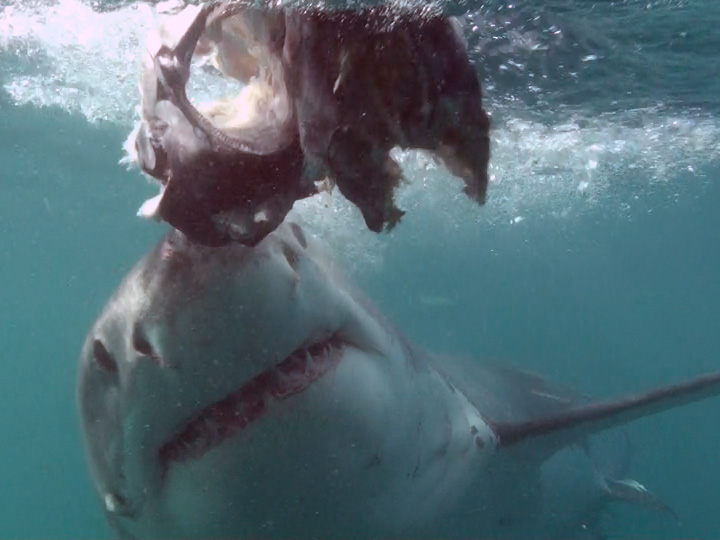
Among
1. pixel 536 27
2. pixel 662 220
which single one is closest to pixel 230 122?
pixel 536 27

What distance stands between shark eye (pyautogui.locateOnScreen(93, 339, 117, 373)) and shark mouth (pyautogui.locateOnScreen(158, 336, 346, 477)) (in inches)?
15.1

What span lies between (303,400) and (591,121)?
12.2m

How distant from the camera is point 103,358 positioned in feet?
8.76

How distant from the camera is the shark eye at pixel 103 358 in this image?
2637 mm

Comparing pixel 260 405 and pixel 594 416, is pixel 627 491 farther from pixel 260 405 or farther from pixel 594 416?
pixel 260 405

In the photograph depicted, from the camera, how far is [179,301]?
7.39 feet

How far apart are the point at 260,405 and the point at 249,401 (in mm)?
47

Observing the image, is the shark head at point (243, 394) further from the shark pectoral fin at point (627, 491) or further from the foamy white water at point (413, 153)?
the shark pectoral fin at point (627, 491)

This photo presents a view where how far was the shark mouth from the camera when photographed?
102 inches

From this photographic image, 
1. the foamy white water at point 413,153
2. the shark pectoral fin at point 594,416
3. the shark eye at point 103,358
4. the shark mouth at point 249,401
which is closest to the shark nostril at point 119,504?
the shark mouth at point 249,401

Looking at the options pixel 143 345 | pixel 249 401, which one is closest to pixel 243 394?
pixel 249 401

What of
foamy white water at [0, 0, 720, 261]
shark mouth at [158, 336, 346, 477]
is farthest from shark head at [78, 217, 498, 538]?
foamy white water at [0, 0, 720, 261]

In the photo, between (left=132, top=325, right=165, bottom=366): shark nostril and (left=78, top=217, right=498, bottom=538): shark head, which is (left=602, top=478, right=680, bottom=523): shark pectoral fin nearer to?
(left=78, top=217, right=498, bottom=538): shark head

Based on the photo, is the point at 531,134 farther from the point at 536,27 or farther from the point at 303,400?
the point at 303,400
